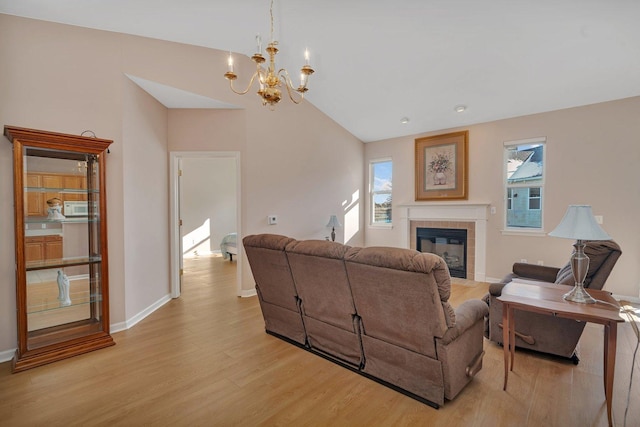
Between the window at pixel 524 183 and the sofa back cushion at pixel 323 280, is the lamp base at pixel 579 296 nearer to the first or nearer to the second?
the sofa back cushion at pixel 323 280

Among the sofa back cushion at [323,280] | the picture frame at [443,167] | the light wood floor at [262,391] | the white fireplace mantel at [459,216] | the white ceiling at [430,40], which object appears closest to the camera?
the light wood floor at [262,391]

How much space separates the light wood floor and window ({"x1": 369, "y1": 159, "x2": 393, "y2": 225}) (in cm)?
401

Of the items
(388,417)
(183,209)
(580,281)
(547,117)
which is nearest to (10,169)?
(388,417)

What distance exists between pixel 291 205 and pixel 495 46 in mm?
3448

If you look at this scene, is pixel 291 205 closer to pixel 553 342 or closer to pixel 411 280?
pixel 411 280

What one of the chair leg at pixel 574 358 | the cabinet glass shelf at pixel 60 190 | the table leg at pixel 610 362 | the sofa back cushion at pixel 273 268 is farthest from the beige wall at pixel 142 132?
the table leg at pixel 610 362

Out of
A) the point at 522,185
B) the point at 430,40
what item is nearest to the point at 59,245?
the point at 430,40

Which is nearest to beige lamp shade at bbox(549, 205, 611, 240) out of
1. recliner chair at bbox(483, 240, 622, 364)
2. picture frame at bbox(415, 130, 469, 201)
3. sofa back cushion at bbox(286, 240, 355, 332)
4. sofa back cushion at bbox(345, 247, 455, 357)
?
recliner chair at bbox(483, 240, 622, 364)

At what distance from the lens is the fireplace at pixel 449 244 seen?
557cm

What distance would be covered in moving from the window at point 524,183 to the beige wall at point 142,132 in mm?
3112

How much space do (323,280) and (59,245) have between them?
2555 millimetres

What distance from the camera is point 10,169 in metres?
2.61

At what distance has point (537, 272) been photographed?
3.53m

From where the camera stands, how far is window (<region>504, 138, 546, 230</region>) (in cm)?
482
